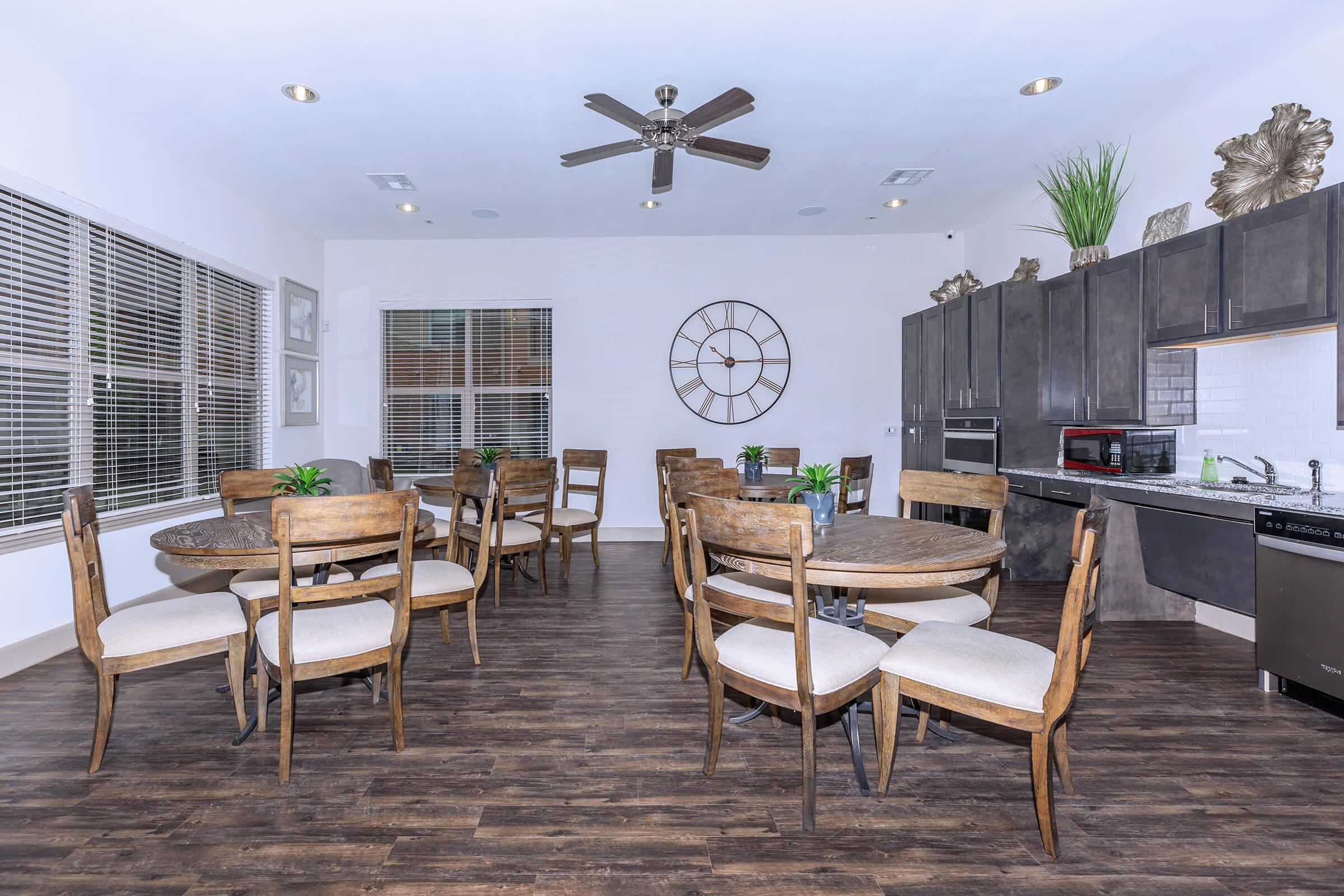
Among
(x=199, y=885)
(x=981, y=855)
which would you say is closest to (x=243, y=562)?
(x=199, y=885)

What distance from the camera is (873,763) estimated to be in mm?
2242

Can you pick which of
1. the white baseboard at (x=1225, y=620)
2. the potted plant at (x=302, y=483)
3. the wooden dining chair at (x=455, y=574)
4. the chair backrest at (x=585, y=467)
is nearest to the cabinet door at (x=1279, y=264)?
the white baseboard at (x=1225, y=620)

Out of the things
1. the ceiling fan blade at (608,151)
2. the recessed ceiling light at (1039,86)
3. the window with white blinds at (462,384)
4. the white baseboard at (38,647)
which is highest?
the recessed ceiling light at (1039,86)

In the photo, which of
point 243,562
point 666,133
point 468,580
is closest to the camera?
point 243,562

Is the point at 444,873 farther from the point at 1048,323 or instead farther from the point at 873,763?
the point at 1048,323

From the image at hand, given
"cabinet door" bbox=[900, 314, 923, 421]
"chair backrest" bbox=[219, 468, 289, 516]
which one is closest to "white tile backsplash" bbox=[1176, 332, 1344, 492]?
"cabinet door" bbox=[900, 314, 923, 421]

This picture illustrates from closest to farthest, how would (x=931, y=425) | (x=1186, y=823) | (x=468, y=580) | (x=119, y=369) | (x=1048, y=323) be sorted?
(x=1186, y=823)
(x=468, y=580)
(x=119, y=369)
(x=1048, y=323)
(x=931, y=425)

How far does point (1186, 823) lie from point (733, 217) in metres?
5.15

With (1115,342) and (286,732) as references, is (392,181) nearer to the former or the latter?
(286,732)

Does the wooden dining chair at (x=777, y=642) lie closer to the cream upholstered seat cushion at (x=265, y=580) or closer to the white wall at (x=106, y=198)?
the cream upholstered seat cushion at (x=265, y=580)

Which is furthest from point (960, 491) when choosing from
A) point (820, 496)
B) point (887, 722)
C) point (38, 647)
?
point (38, 647)

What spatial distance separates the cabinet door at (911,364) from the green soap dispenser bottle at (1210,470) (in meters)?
2.53

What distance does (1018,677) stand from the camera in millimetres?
1766

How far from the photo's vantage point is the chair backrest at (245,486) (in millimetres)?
3168
